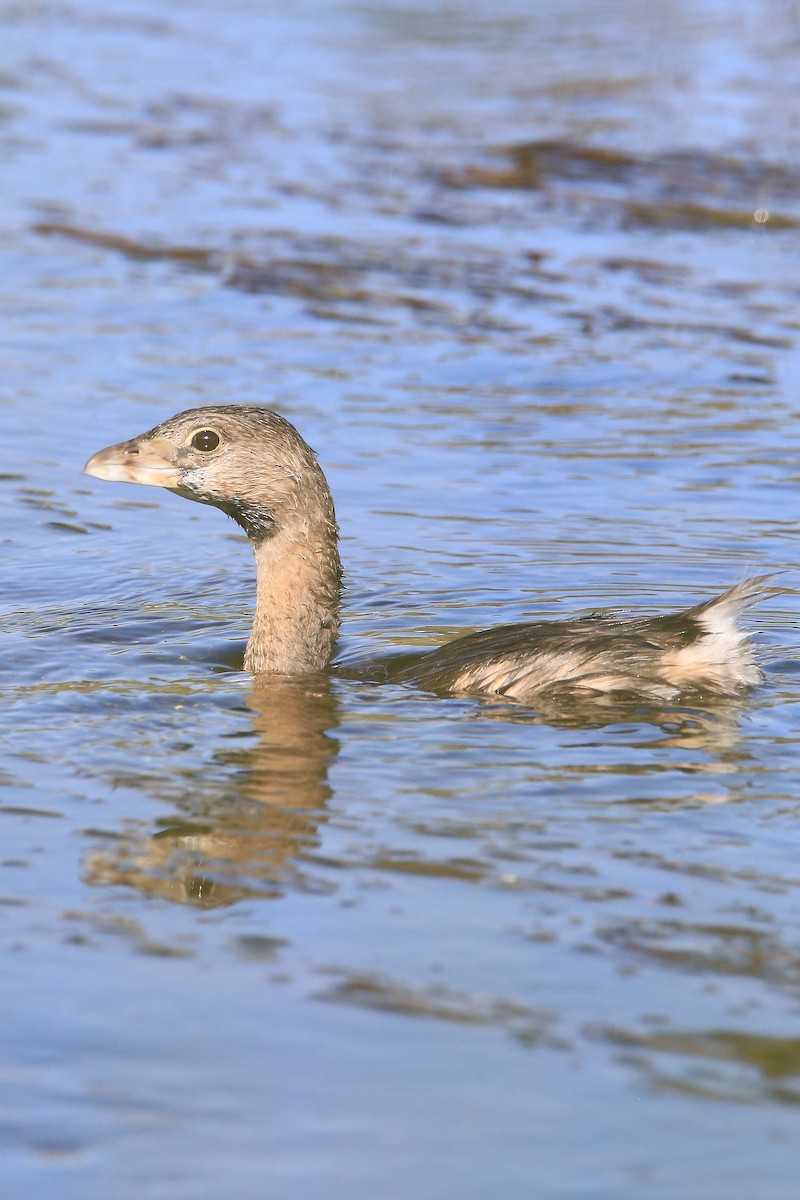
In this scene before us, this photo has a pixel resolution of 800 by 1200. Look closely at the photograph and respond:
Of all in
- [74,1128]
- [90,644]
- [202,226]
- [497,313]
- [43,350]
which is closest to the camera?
[74,1128]

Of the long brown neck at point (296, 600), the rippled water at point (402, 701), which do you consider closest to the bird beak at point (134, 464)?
the long brown neck at point (296, 600)

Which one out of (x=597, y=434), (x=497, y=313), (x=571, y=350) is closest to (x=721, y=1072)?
(x=597, y=434)

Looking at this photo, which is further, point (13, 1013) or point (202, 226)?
point (202, 226)

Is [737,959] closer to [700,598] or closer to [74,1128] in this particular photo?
[74,1128]

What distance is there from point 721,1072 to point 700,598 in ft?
13.4

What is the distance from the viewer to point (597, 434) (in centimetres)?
1069

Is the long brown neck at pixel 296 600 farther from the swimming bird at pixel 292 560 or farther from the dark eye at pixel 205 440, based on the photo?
the dark eye at pixel 205 440

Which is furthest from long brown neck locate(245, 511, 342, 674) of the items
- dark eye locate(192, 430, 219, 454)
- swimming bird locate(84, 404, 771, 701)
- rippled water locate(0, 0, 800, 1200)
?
dark eye locate(192, 430, 219, 454)

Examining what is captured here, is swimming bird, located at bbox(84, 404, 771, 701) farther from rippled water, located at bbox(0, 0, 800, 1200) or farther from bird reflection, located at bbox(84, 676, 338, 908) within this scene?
bird reflection, located at bbox(84, 676, 338, 908)

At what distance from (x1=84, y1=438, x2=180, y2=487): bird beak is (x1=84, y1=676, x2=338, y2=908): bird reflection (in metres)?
1.18

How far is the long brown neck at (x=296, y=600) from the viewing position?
737cm

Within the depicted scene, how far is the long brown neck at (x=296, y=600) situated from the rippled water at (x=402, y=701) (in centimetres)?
16

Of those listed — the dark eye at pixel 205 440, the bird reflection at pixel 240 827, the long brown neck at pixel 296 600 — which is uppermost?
the dark eye at pixel 205 440

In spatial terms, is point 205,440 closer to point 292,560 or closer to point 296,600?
point 292,560
